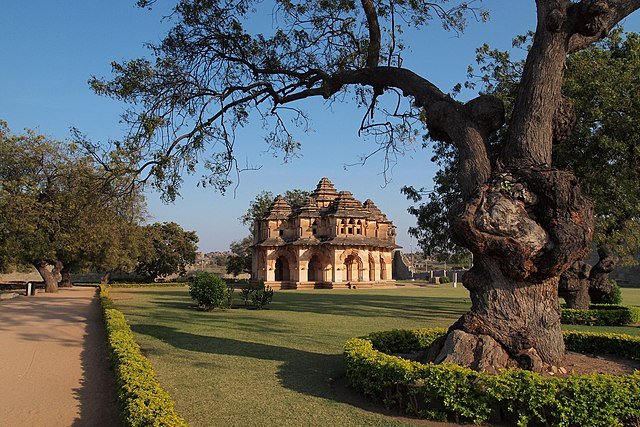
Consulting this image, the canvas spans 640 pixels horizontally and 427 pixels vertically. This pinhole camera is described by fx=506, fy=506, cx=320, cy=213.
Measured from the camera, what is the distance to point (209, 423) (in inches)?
219

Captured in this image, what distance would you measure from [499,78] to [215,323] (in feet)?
36.4

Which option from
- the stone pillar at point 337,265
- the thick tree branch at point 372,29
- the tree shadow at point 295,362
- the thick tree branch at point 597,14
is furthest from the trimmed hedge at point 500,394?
the stone pillar at point 337,265

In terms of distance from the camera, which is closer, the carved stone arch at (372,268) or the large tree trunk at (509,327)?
the large tree trunk at (509,327)

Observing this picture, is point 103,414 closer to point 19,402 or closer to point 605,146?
point 19,402

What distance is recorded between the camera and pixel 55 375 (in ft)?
27.0

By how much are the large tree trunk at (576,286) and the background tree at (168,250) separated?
3579 cm

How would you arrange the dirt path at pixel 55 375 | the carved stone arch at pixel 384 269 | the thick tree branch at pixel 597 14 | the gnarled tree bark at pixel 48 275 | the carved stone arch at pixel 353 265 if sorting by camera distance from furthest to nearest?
the carved stone arch at pixel 384 269 → the carved stone arch at pixel 353 265 → the gnarled tree bark at pixel 48 275 → the thick tree branch at pixel 597 14 → the dirt path at pixel 55 375

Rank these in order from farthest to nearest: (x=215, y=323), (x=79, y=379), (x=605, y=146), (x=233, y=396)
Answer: (x=215, y=323) < (x=605, y=146) < (x=79, y=379) < (x=233, y=396)

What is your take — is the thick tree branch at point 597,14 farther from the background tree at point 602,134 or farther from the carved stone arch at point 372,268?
the carved stone arch at point 372,268

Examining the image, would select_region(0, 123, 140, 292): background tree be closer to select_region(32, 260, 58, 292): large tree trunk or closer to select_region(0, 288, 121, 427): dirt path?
select_region(32, 260, 58, 292): large tree trunk

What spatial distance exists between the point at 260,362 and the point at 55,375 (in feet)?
10.9

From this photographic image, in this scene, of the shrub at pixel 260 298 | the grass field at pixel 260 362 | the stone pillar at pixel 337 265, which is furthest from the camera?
the stone pillar at pixel 337 265

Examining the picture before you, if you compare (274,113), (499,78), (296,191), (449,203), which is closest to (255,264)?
(296,191)

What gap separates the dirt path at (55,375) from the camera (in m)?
6.10
